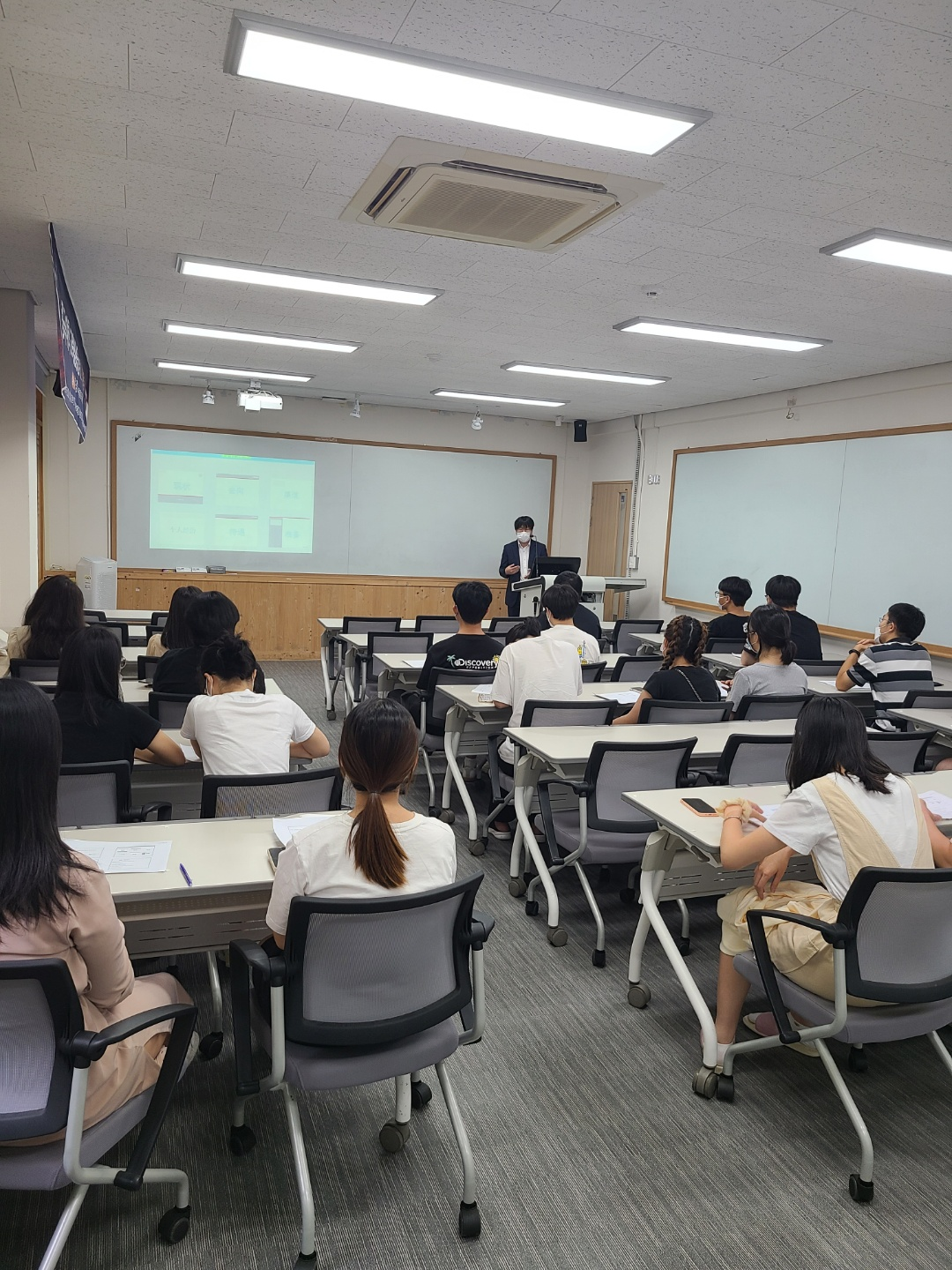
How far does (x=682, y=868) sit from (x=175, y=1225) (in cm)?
178

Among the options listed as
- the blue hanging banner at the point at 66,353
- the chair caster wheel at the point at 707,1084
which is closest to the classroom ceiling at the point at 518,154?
the blue hanging banner at the point at 66,353

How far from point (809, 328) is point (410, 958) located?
16.7ft

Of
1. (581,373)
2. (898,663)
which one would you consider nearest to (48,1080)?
(898,663)

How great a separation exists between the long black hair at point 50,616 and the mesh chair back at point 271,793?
6.25ft

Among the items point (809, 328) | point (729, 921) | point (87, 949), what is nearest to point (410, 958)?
point (87, 949)

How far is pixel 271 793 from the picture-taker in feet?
8.57

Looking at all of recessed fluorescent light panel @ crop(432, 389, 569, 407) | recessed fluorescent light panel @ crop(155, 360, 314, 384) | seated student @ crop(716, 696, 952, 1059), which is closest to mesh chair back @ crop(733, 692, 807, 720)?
seated student @ crop(716, 696, 952, 1059)

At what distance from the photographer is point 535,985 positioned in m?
3.09

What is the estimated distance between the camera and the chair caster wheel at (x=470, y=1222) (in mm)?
1941

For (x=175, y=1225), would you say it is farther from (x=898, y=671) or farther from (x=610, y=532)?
(x=610, y=532)

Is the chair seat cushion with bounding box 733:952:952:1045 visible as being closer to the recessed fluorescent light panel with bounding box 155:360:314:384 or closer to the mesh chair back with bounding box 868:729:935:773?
the mesh chair back with bounding box 868:729:935:773

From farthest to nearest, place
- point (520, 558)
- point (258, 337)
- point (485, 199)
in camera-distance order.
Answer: point (520, 558) < point (258, 337) < point (485, 199)

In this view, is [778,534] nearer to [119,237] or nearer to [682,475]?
[682,475]

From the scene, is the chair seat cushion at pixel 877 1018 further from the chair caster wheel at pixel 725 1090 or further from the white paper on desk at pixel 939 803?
the white paper on desk at pixel 939 803
